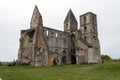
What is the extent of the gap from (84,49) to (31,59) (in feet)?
51.2

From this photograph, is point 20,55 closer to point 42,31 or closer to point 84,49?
point 42,31

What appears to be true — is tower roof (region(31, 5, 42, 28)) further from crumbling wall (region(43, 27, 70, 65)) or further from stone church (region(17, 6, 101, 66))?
crumbling wall (region(43, 27, 70, 65))

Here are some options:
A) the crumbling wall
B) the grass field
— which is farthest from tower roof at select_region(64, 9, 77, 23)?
the grass field

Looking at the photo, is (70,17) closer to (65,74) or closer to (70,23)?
(70,23)

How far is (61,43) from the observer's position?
166 ft

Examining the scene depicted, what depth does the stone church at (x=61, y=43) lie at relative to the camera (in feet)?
143

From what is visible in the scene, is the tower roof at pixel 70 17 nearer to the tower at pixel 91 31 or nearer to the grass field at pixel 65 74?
the tower at pixel 91 31

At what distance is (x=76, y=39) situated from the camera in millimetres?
53094

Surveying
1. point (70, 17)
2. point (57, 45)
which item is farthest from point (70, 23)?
point (57, 45)

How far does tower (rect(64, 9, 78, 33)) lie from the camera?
2247 inches

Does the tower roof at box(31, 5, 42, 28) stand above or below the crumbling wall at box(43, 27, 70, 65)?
above

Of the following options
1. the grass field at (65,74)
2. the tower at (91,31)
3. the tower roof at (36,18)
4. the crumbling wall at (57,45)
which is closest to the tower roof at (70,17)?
the tower at (91,31)

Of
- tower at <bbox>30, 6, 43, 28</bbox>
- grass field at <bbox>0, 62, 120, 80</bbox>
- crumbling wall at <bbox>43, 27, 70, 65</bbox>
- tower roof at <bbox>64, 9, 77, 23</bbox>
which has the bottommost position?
grass field at <bbox>0, 62, 120, 80</bbox>

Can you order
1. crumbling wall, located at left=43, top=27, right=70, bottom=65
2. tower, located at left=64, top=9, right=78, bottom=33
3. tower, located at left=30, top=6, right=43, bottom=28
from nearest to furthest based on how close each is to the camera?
crumbling wall, located at left=43, top=27, right=70, bottom=65
tower, located at left=30, top=6, right=43, bottom=28
tower, located at left=64, top=9, right=78, bottom=33
